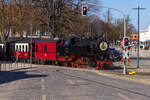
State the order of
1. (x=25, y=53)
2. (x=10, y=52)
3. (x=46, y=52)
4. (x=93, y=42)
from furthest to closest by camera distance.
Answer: (x=10, y=52) < (x=25, y=53) < (x=46, y=52) < (x=93, y=42)

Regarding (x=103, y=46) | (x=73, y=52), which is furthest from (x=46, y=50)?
(x=103, y=46)

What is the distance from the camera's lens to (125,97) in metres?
11.1

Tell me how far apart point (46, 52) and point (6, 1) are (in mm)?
18998

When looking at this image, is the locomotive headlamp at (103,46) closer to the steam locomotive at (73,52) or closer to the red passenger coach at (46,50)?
the steam locomotive at (73,52)

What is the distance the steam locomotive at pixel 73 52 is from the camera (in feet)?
95.0

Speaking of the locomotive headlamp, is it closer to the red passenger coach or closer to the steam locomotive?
the steam locomotive

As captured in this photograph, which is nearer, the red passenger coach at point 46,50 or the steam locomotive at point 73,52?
the steam locomotive at point 73,52

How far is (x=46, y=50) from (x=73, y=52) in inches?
206

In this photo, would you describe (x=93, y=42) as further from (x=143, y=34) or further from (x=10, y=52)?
(x=143, y=34)

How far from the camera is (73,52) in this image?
30344 millimetres

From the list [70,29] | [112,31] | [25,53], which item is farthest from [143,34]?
[25,53]

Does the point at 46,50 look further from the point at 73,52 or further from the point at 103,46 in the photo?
the point at 103,46

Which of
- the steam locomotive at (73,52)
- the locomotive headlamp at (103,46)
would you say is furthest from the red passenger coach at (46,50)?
the locomotive headlamp at (103,46)

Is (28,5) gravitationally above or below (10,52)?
above
